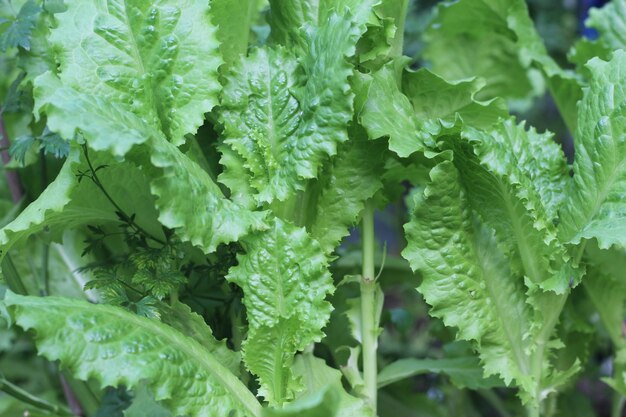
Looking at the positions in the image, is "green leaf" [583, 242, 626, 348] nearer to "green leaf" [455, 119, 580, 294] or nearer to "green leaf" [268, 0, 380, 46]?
"green leaf" [455, 119, 580, 294]

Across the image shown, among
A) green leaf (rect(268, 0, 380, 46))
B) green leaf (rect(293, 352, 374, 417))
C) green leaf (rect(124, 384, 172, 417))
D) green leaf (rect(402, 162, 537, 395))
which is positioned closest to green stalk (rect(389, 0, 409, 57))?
green leaf (rect(268, 0, 380, 46))

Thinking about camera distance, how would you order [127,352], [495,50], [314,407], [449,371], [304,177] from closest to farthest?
[314,407] < [127,352] < [304,177] < [449,371] < [495,50]

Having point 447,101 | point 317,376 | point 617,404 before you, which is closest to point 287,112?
point 447,101

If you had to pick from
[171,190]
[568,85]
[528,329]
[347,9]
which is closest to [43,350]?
[171,190]

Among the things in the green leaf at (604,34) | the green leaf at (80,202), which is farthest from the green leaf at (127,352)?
the green leaf at (604,34)

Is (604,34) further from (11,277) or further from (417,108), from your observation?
(11,277)

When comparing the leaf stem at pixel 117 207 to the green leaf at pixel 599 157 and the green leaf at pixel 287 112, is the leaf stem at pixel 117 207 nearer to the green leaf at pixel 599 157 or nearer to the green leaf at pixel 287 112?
the green leaf at pixel 287 112

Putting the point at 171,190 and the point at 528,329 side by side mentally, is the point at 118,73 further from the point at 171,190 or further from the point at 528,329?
the point at 528,329
